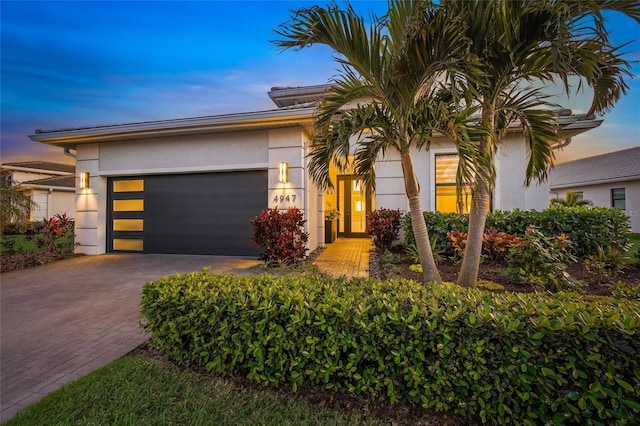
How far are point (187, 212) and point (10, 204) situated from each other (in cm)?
567

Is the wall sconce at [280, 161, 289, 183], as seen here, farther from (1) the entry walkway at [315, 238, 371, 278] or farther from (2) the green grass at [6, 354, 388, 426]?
(2) the green grass at [6, 354, 388, 426]

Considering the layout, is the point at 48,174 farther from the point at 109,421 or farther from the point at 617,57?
the point at 617,57

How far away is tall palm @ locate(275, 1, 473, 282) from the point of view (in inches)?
125

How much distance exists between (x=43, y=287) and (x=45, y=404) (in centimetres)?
469

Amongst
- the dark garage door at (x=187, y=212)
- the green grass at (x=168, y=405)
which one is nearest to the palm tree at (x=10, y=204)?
the dark garage door at (x=187, y=212)

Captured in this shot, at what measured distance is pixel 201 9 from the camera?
22.4 feet

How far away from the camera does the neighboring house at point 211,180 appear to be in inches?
296

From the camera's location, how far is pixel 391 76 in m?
3.56

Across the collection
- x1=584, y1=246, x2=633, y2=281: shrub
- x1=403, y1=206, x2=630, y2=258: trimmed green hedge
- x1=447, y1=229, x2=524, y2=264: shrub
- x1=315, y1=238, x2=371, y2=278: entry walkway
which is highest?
x1=403, y1=206, x2=630, y2=258: trimmed green hedge

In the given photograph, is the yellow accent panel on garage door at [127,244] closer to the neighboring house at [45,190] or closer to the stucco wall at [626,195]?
the neighboring house at [45,190]

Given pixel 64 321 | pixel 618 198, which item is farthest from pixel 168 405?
pixel 618 198

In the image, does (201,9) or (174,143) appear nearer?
(201,9)

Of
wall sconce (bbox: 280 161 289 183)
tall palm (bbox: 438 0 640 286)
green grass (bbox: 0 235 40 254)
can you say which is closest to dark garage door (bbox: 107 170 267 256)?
wall sconce (bbox: 280 161 289 183)

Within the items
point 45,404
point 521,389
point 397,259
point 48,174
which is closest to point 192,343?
point 45,404
